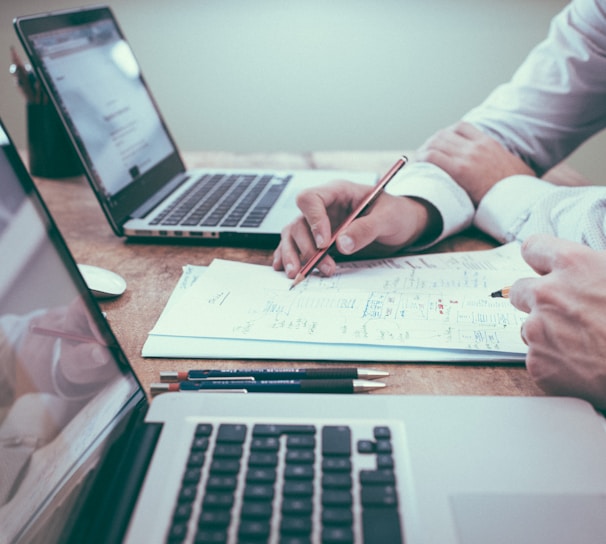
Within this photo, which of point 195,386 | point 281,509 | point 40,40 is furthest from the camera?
point 40,40

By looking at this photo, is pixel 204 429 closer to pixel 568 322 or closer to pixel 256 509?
pixel 256 509

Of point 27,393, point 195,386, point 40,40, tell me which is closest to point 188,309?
point 195,386

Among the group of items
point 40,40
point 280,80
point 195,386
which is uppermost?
point 40,40

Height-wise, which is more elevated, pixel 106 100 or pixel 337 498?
pixel 106 100

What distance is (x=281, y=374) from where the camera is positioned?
473 millimetres

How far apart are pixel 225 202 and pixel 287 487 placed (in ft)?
1.97

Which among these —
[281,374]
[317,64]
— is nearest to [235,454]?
[281,374]

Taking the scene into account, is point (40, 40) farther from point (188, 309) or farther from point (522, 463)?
point (522, 463)

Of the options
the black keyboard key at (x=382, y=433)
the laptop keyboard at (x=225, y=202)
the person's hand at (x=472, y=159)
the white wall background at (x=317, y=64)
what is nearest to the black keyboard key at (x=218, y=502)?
the black keyboard key at (x=382, y=433)

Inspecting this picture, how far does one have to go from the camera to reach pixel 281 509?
32 centimetres

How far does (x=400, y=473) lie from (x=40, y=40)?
0.73 metres

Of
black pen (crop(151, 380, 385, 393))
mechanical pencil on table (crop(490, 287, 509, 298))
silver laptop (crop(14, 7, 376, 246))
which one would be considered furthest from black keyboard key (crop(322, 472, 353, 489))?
silver laptop (crop(14, 7, 376, 246))

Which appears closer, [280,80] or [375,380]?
[375,380]

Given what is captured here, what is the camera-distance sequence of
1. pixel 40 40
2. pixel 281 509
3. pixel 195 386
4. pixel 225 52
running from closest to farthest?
pixel 281 509, pixel 195 386, pixel 40 40, pixel 225 52
